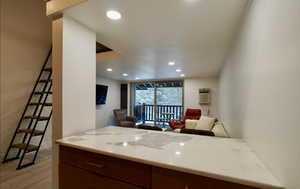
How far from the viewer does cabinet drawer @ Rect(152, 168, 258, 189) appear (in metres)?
0.73

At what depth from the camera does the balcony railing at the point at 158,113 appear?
6630mm

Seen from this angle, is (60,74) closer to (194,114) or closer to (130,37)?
(130,37)

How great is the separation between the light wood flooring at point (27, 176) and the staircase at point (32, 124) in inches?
5.3

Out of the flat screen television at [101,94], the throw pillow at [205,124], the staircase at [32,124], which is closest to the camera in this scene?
the staircase at [32,124]

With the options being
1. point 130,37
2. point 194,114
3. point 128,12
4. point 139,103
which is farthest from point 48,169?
point 139,103

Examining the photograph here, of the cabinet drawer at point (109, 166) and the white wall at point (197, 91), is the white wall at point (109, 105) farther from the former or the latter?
the cabinet drawer at point (109, 166)

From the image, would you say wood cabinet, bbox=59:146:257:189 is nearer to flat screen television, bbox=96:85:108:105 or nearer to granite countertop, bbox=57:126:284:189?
granite countertop, bbox=57:126:284:189

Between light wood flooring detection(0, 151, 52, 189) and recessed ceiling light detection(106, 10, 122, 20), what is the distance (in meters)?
2.36

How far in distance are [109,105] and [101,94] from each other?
0.95 metres

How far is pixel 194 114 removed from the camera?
214 inches

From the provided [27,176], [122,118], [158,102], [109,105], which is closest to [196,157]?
[27,176]

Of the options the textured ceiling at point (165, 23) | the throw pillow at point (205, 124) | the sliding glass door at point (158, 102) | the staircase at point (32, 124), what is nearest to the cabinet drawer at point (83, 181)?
the textured ceiling at point (165, 23)

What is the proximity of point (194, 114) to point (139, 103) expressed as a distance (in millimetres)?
2996

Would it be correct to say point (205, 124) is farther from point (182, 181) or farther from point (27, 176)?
point (27, 176)
